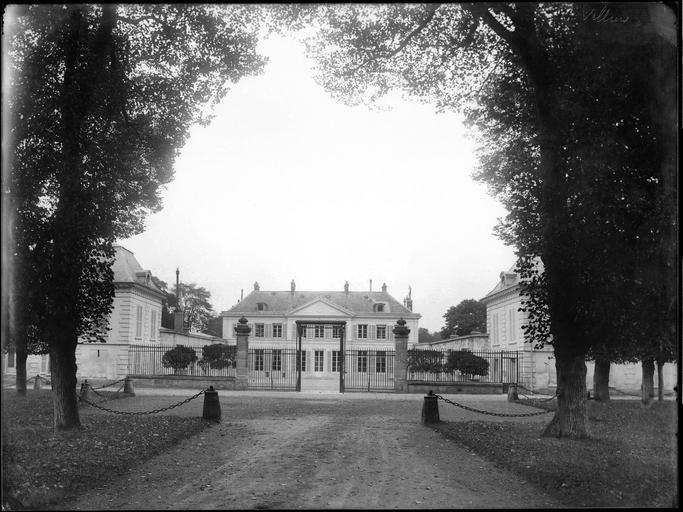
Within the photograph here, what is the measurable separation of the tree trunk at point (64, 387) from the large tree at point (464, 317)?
6140cm

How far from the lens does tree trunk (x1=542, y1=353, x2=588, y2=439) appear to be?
10828 millimetres

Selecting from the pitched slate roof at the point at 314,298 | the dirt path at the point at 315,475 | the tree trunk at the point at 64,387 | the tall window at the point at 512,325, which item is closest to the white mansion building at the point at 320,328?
the pitched slate roof at the point at 314,298

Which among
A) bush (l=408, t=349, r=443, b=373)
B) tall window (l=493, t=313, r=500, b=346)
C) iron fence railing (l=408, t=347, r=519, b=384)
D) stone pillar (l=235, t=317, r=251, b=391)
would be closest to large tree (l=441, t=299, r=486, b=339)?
tall window (l=493, t=313, r=500, b=346)

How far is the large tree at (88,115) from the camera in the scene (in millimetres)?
10367

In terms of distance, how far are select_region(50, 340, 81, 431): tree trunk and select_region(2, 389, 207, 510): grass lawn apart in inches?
11.4

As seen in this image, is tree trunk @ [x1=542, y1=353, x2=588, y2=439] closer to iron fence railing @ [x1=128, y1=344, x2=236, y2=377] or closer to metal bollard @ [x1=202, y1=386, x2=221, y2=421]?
metal bollard @ [x1=202, y1=386, x2=221, y2=421]

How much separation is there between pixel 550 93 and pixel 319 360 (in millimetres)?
45032

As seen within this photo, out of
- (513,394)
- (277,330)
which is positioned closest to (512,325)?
(513,394)

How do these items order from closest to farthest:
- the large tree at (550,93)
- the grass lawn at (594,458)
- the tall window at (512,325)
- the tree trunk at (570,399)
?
the grass lawn at (594,458) < the large tree at (550,93) < the tree trunk at (570,399) < the tall window at (512,325)

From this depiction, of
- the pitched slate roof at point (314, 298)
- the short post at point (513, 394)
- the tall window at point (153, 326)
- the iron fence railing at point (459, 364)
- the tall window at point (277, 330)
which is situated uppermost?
the pitched slate roof at point (314, 298)

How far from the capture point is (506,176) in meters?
14.0

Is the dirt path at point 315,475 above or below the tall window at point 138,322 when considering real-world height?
below

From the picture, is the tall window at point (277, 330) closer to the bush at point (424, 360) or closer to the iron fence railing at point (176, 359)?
the iron fence railing at point (176, 359)

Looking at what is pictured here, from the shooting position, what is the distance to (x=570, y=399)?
10914 millimetres
